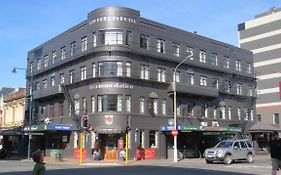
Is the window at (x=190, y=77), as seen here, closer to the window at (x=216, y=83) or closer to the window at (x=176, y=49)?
the window at (x=176, y=49)

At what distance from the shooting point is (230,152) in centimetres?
3397

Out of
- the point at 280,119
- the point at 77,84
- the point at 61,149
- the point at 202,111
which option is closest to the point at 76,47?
the point at 77,84

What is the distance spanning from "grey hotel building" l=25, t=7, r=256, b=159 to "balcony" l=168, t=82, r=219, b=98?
12 centimetres

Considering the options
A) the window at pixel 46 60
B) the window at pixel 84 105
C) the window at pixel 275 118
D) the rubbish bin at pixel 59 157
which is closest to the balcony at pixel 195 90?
the window at pixel 84 105

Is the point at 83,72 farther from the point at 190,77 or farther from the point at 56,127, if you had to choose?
the point at 190,77

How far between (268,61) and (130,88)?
44.8 meters

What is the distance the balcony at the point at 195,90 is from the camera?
46375mm

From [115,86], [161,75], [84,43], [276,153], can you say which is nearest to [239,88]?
[161,75]

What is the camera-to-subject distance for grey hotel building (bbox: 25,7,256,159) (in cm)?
4272

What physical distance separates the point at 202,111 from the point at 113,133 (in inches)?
532

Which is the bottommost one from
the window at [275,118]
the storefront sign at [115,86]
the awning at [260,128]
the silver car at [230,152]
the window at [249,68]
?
the silver car at [230,152]

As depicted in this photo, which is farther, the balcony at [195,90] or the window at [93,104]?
the balcony at [195,90]

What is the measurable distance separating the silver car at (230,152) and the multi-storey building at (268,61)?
41.8 m

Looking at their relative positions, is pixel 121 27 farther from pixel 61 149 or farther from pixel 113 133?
pixel 61 149
